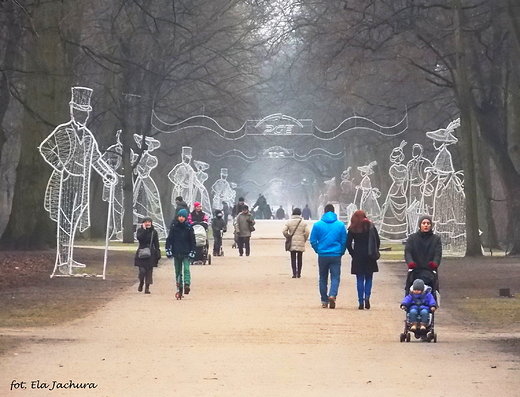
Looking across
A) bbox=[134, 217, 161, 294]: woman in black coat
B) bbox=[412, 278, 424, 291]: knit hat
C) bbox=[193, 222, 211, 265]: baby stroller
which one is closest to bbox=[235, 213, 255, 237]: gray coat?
Result: bbox=[193, 222, 211, 265]: baby stroller

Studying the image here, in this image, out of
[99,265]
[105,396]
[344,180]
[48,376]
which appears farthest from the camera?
[344,180]

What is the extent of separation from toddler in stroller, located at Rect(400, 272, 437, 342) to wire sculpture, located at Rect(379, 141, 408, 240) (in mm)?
30220

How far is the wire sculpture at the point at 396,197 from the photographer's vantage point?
47281 millimetres

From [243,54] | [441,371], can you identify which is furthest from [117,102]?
[441,371]

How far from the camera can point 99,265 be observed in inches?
1188

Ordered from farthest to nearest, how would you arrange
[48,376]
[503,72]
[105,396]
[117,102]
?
1. [117,102]
2. [503,72]
3. [48,376]
4. [105,396]

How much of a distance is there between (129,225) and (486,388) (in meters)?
34.4

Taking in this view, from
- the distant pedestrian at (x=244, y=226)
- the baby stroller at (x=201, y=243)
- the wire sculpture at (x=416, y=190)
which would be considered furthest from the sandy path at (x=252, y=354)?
the wire sculpture at (x=416, y=190)

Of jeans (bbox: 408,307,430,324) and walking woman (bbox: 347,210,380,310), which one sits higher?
walking woman (bbox: 347,210,380,310)

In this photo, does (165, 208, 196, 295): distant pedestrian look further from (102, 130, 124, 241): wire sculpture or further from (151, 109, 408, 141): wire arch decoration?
(151, 109, 408, 141): wire arch decoration

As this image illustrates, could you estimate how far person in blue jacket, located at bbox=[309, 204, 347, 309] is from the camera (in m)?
20.5

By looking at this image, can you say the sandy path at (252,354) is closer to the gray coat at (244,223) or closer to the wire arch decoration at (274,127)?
the gray coat at (244,223)

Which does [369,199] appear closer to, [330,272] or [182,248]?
[182,248]

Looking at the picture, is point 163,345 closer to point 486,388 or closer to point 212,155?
point 486,388
